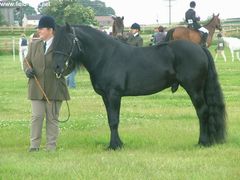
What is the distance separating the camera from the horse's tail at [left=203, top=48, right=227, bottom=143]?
9883mm

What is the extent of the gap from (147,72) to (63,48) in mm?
1478

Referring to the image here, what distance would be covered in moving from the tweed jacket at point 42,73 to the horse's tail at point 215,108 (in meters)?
2.45

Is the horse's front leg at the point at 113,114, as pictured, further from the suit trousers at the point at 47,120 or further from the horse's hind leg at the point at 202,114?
the horse's hind leg at the point at 202,114

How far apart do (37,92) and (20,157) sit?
41.3 inches

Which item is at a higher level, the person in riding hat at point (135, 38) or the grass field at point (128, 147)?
the person in riding hat at point (135, 38)

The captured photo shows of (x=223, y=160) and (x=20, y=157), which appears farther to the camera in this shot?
(x=20, y=157)

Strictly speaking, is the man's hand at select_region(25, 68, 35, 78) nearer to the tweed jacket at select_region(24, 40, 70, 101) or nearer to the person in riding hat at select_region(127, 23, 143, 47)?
the tweed jacket at select_region(24, 40, 70, 101)

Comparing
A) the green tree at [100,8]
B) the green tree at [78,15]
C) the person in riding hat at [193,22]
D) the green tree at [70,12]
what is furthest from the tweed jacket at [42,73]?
the green tree at [100,8]

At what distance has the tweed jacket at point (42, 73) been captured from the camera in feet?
30.6

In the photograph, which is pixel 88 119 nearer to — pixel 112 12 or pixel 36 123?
pixel 36 123

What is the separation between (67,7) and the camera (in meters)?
73.6

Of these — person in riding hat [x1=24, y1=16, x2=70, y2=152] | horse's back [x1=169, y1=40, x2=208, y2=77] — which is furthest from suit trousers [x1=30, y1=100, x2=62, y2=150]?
horse's back [x1=169, y1=40, x2=208, y2=77]

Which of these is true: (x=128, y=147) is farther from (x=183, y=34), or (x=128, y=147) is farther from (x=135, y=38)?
(x=183, y=34)

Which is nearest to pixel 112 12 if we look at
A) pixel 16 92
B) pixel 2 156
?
pixel 16 92
